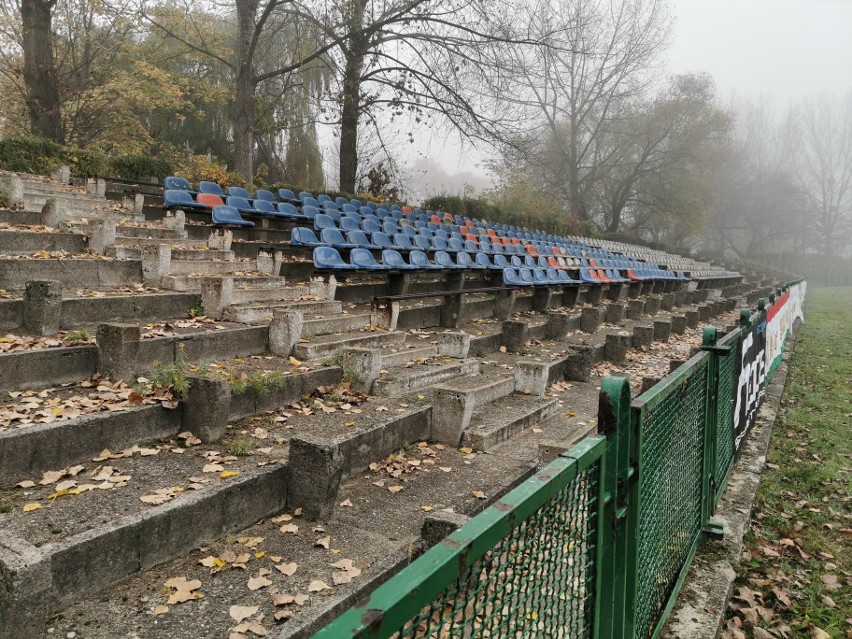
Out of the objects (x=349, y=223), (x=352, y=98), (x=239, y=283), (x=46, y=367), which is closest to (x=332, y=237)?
(x=349, y=223)

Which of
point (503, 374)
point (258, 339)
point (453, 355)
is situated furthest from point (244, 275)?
point (503, 374)

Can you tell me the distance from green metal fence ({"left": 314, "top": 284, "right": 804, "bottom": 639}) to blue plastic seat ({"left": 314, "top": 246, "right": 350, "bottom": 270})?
533 cm

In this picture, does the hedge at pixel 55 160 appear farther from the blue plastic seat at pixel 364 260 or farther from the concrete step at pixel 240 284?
the blue plastic seat at pixel 364 260

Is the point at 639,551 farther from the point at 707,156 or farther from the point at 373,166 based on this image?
the point at 707,156

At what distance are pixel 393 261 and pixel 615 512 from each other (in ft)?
24.6

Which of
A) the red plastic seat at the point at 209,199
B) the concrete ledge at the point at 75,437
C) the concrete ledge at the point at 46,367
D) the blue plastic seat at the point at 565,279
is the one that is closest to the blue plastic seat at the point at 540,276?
the blue plastic seat at the point at 565,279

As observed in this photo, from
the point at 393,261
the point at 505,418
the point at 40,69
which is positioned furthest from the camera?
the point at 40,69

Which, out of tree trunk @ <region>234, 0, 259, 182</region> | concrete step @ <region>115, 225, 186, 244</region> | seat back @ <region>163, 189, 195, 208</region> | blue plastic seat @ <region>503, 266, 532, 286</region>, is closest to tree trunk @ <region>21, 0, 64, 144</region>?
tree trunk @ <region>234, 0, 259, 182</region>

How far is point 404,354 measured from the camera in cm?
664

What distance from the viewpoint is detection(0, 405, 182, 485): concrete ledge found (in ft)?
10.5

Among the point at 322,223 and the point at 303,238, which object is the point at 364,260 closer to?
the point at 303,238

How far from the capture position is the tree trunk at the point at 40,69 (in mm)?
14297

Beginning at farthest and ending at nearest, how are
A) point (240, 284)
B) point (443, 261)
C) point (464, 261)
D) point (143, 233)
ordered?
1. point (464, 261)
2. point (443, 261)
3. point (143, 233)
4. point (240, 284)

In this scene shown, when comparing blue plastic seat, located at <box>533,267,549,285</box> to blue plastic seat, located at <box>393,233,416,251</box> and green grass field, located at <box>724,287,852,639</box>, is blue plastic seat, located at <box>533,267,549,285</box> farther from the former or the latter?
green grass field, located at <box>724,287,852,639</box>
